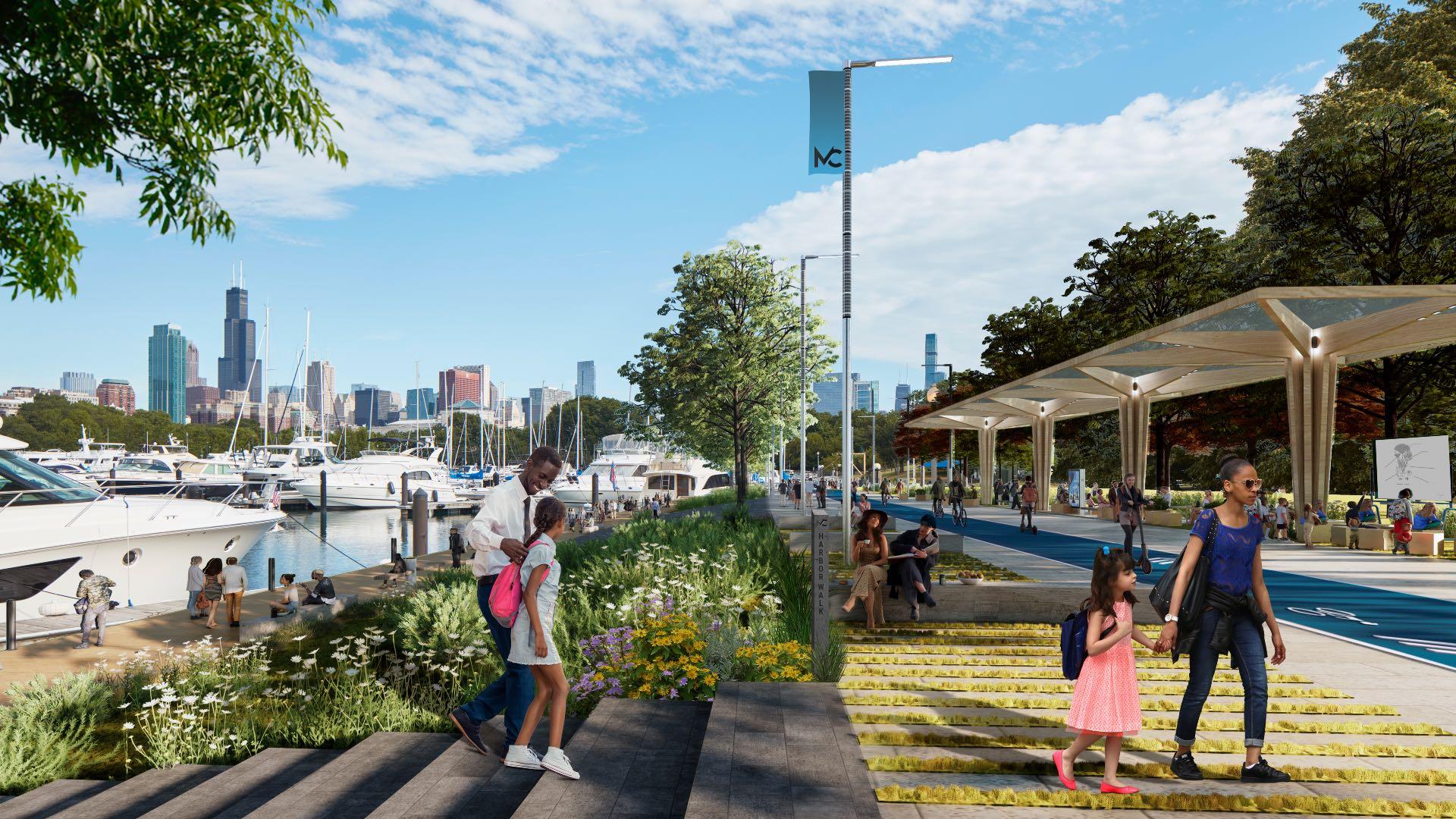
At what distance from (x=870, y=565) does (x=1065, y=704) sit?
356cm

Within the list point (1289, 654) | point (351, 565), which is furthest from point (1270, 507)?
point (351, 565)

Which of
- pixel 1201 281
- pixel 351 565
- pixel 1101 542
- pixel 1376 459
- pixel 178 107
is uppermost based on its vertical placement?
pixel 1201 281

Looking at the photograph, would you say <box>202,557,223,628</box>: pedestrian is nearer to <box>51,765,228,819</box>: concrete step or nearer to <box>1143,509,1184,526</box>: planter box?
<box>51,765,228,819</box>: concrete step

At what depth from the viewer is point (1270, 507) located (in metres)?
26.9

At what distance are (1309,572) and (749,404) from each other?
855 inches

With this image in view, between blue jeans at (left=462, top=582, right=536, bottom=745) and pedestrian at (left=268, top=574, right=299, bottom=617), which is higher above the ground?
blue jeans at (left=462, top=582, right=536, bottom=745)

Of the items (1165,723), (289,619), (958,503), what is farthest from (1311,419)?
(289,619)

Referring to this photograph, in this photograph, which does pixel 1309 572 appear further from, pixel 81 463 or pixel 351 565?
pixel 81 463

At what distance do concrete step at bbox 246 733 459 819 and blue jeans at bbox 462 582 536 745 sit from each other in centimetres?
44

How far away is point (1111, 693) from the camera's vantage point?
4.94m

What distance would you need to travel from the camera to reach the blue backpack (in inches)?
196

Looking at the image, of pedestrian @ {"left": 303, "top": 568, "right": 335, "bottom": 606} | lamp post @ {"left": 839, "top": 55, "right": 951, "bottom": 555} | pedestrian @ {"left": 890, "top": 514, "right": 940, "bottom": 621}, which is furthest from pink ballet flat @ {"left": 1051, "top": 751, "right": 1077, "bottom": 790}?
pedestrian @ {"left": 303, "top": 568, "right": 335, "bottom": 606}

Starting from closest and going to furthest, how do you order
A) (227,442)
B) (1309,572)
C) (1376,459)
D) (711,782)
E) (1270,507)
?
1. (711,782)
2. (1309,572)
3. (1376,459)
4. (1270,507)
5. (227,442)

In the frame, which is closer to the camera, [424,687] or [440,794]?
[440,794]
